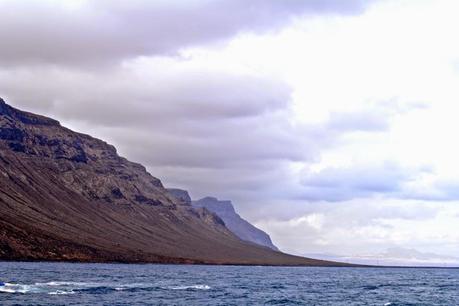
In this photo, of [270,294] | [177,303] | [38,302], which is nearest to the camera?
[38,302]

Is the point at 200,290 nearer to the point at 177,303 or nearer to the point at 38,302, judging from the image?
the point at 177,303

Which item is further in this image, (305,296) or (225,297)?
(305,296)

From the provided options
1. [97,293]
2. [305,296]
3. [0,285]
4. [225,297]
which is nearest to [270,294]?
[305,296]

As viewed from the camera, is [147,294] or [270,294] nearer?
[147,294]

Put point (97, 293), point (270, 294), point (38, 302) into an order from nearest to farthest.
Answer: point (38, 302), point (97, 293), point (270, 294)

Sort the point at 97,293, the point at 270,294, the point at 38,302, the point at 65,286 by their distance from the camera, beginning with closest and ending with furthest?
the point at 38,302 → the point at 97,293 → the point at 65,286 → the point at 270,294

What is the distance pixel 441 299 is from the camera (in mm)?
161875

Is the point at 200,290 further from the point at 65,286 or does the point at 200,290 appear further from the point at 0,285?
the point at 0,285

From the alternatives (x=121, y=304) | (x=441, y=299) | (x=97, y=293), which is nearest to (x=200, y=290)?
(x=97, y=293)

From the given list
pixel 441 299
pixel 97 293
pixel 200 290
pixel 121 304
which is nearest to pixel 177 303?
pixel 121 304

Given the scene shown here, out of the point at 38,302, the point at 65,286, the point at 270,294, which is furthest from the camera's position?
the point at 270,294

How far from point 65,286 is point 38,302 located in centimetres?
3839

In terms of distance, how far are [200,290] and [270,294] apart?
1762 cm

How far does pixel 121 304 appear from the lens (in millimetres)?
117188
